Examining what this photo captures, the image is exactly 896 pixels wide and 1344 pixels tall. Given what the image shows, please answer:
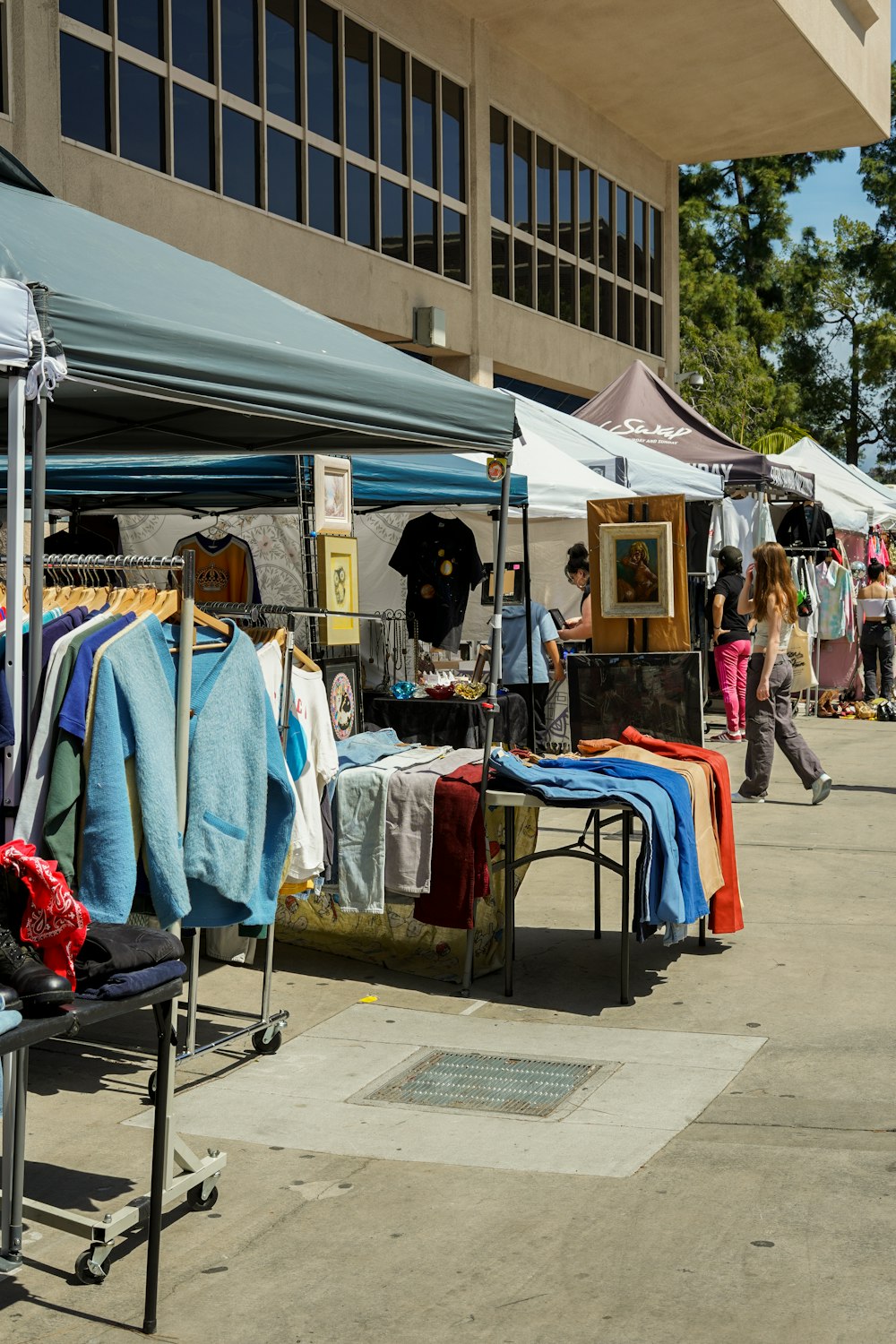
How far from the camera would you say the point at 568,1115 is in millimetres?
4906

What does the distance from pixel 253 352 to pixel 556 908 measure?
4.02 metres

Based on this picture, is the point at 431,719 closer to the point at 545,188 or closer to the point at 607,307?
the point at 545,188

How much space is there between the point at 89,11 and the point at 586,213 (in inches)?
513

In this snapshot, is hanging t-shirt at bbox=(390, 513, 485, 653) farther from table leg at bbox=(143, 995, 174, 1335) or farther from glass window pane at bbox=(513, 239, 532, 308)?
glass window pane at bbox=(513, 239, 532, 308)

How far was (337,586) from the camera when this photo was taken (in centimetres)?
753

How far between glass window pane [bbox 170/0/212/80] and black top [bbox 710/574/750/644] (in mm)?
8066

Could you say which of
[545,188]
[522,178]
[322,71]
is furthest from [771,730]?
[545,188]

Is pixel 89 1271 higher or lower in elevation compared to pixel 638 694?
lower

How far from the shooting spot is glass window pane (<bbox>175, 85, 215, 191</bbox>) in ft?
52.9

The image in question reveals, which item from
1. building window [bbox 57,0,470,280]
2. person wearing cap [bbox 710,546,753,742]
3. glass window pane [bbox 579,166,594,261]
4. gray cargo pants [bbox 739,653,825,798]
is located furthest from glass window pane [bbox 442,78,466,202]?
gray cargo pants [bbox 739,653,825,798]

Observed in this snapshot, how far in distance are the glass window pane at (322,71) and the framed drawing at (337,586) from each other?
12.2m

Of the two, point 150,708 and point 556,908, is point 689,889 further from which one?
point 150,708

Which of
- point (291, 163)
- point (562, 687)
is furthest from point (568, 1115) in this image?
point (291, 163)

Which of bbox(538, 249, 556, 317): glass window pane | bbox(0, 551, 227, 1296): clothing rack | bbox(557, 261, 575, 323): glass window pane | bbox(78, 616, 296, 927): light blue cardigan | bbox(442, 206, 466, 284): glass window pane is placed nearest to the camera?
bbox(0, 551, 227, 1296): clothing rack
